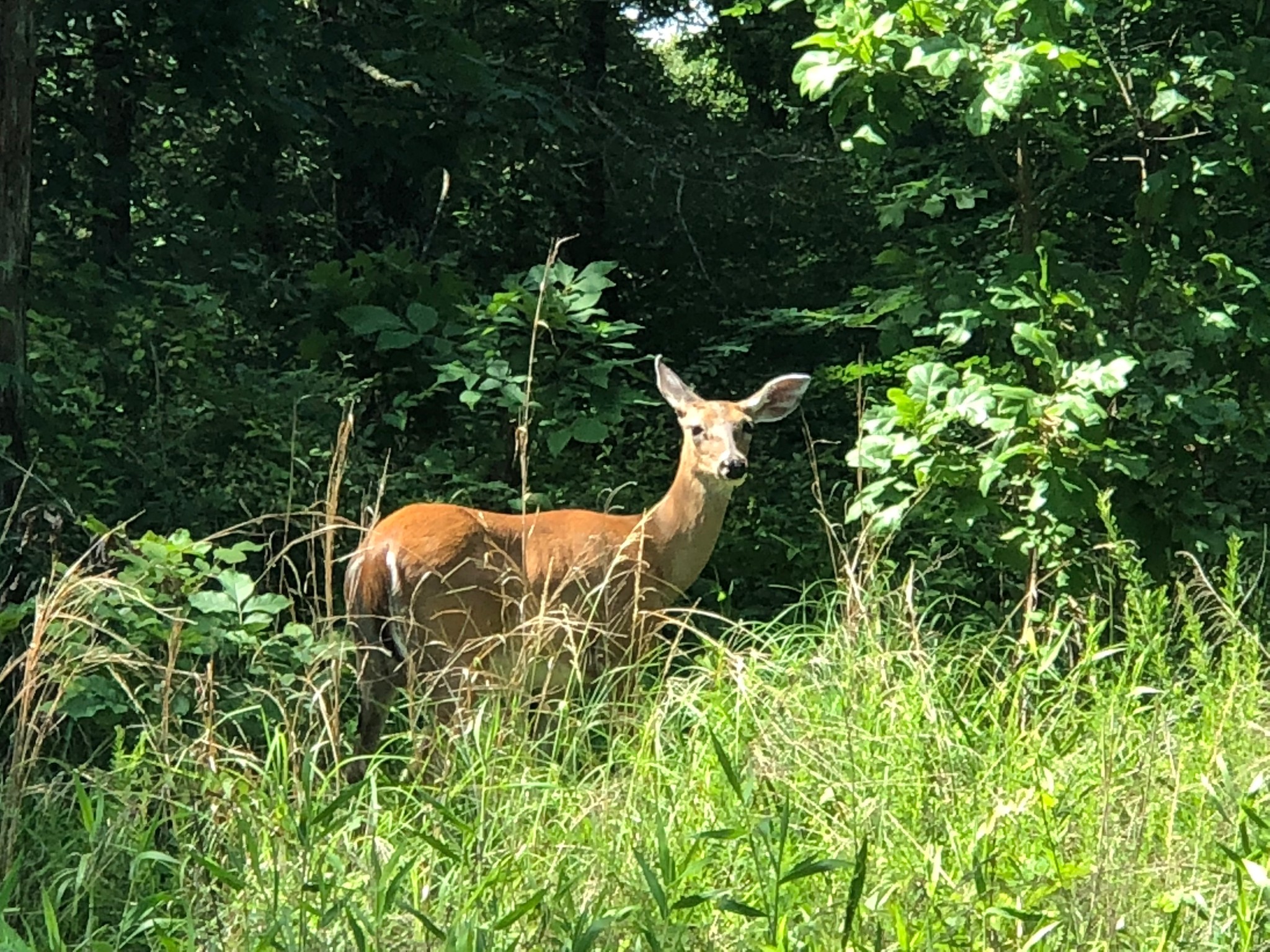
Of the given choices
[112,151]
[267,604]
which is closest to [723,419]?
[267,604]

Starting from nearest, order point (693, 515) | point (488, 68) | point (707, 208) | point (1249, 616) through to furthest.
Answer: point (1249, 616)
point (693, 515)
point (488, 68)
point (707, 208)

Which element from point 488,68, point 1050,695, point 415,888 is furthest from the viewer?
point 488,68

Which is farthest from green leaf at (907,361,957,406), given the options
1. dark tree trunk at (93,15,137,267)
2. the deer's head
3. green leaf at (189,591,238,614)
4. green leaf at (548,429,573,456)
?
dark tree trunk at (93,15,137,267)

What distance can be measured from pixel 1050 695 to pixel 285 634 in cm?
194

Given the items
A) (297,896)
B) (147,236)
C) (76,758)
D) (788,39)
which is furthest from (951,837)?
(788,39)

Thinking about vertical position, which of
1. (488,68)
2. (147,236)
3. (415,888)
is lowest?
(415,888)

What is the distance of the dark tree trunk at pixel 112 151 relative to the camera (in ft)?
20.9

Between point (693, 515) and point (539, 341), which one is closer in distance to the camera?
point (693, 515)

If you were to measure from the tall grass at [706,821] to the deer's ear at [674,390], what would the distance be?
193 cm

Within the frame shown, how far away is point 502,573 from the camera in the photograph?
4.27m

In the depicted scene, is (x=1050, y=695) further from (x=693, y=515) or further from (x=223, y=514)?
(x=223, y=514)

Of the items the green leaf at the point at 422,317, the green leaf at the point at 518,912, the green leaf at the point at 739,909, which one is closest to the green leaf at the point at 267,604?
the green leaf at the point at 518,912

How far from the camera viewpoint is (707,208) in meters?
9.29

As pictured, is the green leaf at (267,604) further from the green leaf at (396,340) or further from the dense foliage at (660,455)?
the green leaf at (396,340)
